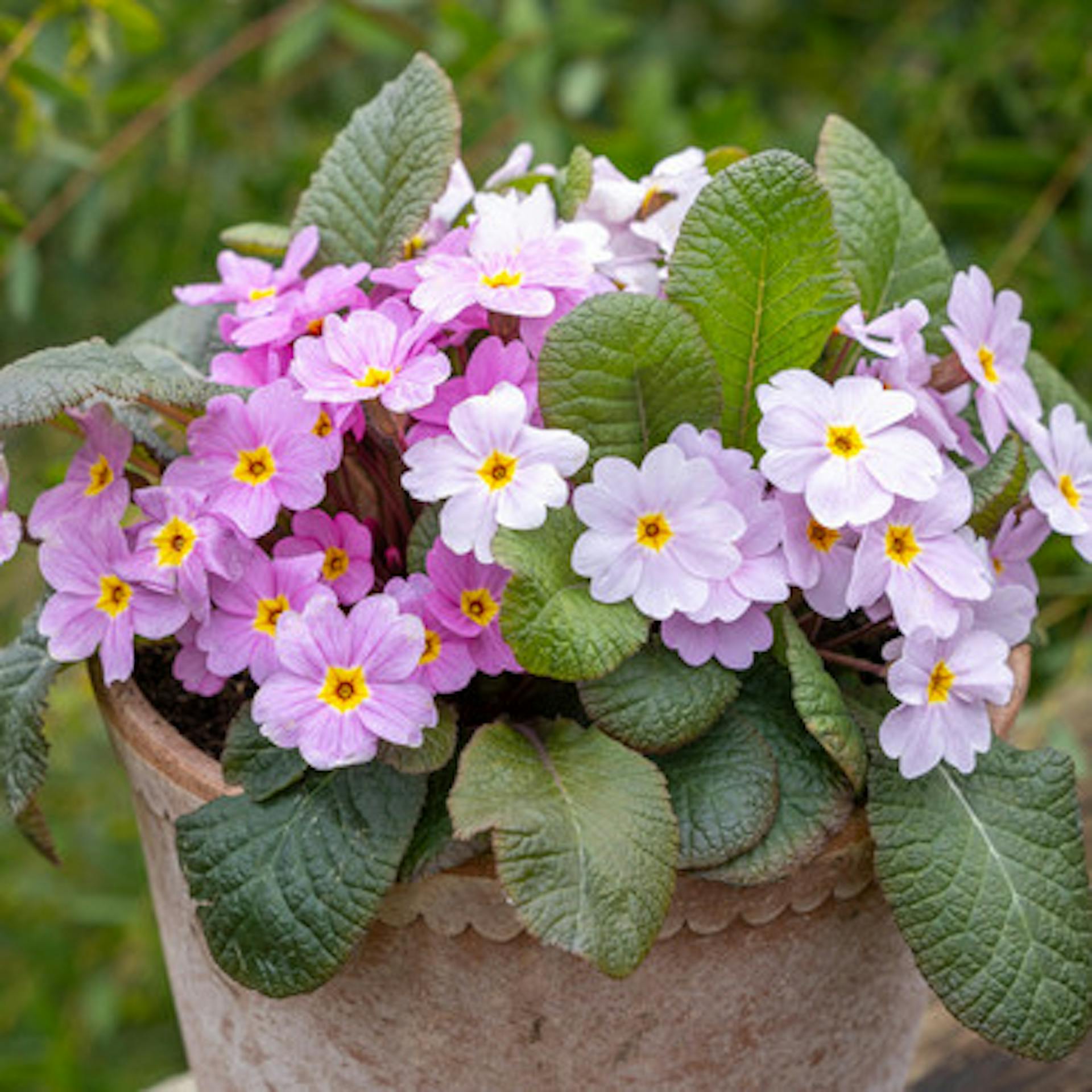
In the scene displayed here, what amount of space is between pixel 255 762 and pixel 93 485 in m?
0.18

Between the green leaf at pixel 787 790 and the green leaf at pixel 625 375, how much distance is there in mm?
143

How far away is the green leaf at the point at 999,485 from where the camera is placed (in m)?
0.87

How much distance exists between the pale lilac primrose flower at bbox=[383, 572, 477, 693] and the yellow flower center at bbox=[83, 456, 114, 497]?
168mm

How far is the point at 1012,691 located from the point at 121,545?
0.50 metres

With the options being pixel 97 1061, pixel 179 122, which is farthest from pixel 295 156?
pixel 97 1061

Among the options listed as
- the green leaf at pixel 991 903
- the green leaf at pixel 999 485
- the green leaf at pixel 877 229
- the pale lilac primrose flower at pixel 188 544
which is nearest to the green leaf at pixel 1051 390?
the green leaf at pixel 877 229

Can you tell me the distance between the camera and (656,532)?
826 millimetres

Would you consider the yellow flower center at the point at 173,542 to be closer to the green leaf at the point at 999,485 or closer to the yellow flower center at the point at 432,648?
the yellow flower center at the point at 432,648

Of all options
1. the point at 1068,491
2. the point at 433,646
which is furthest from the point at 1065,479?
the point at 433,646

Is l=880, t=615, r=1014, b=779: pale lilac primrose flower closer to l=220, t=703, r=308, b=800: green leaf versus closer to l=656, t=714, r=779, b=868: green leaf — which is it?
l=656, t=714, r=779, b=868: green leaf

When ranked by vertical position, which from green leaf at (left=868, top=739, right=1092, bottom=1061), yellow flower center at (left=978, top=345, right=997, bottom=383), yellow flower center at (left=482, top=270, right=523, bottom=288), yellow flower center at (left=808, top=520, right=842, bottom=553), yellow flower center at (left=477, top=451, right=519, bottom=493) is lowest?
green leaf at (left=868, top=739, right=1092, bottom=1061)

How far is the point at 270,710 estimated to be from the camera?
2.64ft

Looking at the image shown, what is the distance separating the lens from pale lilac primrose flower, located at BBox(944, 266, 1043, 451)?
913mm

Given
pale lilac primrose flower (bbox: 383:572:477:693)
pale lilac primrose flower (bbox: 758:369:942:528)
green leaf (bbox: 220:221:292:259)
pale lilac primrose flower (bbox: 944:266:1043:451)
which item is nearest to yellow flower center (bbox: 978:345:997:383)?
pale lilac primrose flower (bbox: 944:266:1043:451)
